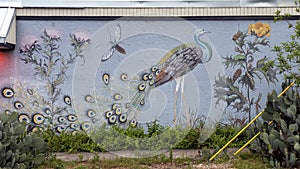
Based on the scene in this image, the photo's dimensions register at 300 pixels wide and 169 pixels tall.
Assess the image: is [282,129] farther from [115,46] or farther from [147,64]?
[115,46]

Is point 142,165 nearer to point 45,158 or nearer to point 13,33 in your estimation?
point 45,158

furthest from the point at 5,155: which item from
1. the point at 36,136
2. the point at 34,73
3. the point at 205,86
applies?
the point at 205,86

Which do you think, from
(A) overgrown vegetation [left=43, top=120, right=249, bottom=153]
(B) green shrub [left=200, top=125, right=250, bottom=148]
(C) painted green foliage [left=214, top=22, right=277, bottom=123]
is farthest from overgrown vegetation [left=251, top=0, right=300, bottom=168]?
(C) painted green foliage [left=214, top=22, right=277, bottom=123]

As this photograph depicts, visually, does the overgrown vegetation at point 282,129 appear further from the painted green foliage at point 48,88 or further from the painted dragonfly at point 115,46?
the painted green foliage at point 48,88

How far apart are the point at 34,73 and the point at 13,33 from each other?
863mm

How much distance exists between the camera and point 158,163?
7.17 metres

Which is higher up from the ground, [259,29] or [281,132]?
[259,29]

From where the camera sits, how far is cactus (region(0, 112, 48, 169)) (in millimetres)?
6129

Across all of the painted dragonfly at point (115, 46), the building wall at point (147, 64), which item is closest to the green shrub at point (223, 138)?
the building wall at point (147, 64)

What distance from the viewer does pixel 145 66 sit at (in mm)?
8906

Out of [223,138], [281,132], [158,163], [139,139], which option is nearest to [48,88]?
[139,139]

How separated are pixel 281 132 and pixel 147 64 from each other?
122 inches

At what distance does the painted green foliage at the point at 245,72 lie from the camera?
8.92 meters

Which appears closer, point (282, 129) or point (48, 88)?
point (282, 129)
